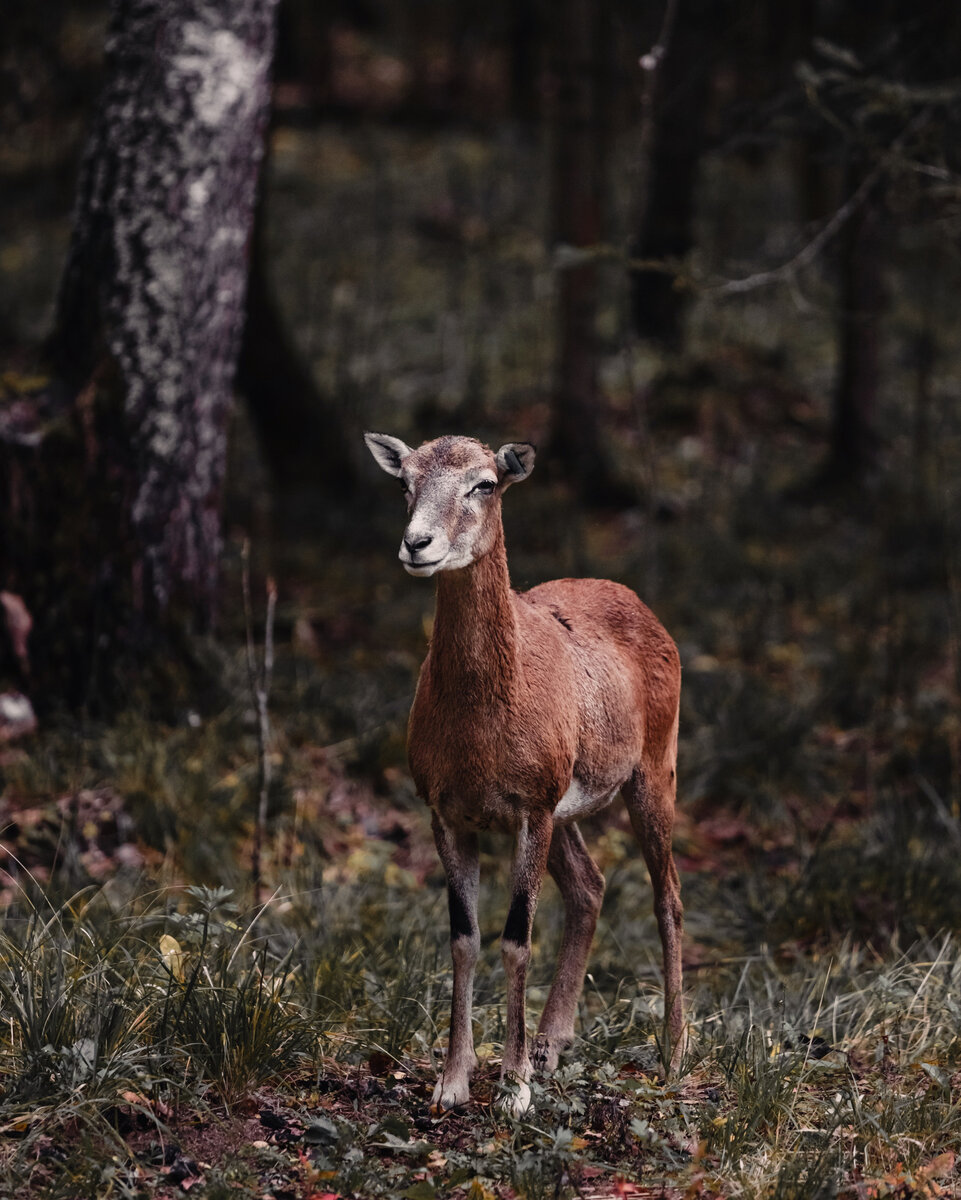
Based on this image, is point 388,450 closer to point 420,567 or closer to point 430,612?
point 420,567

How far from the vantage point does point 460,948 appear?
160 inches

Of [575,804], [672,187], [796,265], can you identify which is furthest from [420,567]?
[672,187]

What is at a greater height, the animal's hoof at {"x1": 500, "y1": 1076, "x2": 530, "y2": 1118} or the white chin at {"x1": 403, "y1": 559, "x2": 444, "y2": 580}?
the white chin at {"x1": 403, "y1": 559, "x2": 444, "y2": 580}

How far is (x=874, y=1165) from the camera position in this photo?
3.88 m

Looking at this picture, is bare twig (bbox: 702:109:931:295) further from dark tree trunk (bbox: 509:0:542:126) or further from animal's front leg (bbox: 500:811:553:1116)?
dark tree trunk (bbox: 509:0:542:126)

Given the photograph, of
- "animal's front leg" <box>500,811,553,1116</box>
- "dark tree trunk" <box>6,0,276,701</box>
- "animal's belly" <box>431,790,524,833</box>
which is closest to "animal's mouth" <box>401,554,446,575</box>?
"animal's belly" <box>431,790,524,833</box>

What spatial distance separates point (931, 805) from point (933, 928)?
1477mm

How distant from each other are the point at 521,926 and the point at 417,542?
132 cm

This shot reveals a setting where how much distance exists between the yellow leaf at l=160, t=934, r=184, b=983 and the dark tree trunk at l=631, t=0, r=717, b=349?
13036mm

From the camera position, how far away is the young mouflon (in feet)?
12.5

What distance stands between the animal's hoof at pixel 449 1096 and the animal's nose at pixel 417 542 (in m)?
1.72

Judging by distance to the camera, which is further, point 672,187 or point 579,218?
point 672,187

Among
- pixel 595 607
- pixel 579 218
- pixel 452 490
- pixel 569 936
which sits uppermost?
pixel 579 218

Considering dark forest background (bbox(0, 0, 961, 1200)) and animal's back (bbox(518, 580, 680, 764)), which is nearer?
dark forest background (bbox(0, 0, 961, 1200))
